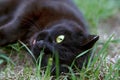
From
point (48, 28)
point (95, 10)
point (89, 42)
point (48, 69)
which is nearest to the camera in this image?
point (48, 69)

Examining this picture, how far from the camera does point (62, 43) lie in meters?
2.22

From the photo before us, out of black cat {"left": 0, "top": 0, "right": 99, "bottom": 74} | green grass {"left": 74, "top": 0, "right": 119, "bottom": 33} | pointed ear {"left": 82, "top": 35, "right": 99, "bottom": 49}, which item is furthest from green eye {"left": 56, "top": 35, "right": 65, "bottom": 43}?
green grass {"left": 74, "top": 0, "right": 119, "bottom": 33}

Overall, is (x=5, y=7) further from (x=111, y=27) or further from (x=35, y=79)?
(x=111, y=27)

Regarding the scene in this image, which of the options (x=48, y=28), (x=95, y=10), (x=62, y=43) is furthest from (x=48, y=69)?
(x=95, y=10)

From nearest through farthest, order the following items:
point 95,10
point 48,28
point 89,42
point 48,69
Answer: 1. point 48,69
2. point 89,42
3. point 48,28
4. point 95,10

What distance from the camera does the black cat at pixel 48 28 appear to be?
223 centimetres

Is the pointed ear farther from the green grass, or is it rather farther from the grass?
the green grass

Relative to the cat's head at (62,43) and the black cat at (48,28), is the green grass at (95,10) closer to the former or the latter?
the black cat at (48,28)

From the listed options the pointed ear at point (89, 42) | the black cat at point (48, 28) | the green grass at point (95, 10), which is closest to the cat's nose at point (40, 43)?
the black cat at point (48, 28)

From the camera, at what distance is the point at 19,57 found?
8.25 ft

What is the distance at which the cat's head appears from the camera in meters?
2.21

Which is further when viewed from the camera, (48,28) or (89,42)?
(48,28)

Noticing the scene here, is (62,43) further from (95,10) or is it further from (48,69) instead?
(95,10)

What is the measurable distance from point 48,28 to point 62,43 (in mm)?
237
